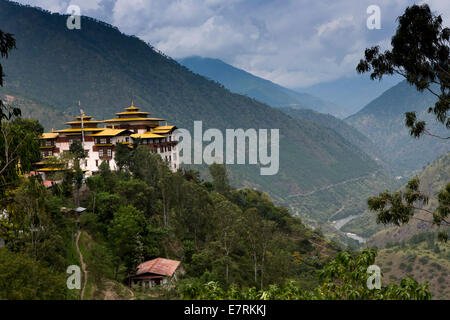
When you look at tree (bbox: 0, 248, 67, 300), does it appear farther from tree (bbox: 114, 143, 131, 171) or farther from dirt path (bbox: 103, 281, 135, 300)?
tree (bbox: 114, 143, 131, 171)

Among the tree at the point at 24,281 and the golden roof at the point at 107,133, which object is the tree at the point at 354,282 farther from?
the golden roof at the point at 107,133

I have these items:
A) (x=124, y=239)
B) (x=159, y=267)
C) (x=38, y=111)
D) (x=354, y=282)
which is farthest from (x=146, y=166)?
(x=38, y=111)

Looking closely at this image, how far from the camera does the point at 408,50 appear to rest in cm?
2489

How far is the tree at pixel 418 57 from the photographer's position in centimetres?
2370

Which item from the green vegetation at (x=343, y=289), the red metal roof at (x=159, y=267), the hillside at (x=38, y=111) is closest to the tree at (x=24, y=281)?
the green vegetation at (x=343, y=289)

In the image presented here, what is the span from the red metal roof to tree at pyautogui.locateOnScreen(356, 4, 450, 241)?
19.4 metres

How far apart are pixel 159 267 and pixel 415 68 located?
83.6 ft

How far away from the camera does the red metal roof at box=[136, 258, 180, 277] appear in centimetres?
3656

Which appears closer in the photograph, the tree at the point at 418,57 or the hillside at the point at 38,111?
the tree at the point at 418,57

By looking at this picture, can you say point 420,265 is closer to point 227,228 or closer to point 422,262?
point 422,262

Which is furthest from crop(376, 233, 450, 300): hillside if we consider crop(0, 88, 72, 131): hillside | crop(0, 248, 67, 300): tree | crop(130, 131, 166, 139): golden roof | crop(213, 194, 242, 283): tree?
crop(0, 88, 72, 131): hillside

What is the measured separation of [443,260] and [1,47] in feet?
409
